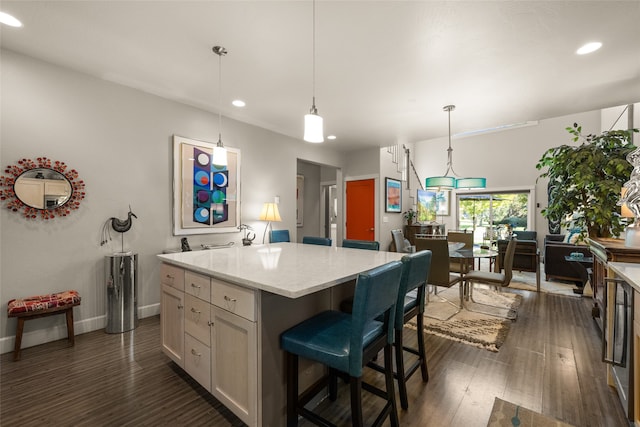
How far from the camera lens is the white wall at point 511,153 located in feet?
24.1

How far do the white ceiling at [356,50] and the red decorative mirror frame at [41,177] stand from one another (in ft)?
Result: 3.32

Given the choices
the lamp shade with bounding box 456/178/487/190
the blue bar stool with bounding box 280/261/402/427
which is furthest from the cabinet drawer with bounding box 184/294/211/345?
the lamp shade with bounding box 456/178/487/190

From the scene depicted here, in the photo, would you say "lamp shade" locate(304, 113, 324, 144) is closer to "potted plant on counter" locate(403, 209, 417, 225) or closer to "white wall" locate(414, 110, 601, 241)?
"potted plant on counter" locate(403, 209, 417, 225)

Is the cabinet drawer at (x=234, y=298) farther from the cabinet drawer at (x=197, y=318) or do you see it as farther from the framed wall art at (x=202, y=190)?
the framed wall art at (x=202, y=190)

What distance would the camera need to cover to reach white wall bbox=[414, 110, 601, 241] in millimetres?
7355

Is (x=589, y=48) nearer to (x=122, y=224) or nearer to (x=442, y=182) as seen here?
(x=442, y=182)

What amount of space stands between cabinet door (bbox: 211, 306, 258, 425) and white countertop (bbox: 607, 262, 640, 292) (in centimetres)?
187

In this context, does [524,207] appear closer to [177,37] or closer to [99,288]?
[177,37]

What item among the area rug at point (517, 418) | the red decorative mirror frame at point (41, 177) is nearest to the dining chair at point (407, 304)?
the area rug at point (517, 418)

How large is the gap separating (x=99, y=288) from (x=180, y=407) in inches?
77.3

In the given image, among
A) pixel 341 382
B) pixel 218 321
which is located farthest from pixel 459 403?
pixel 218 321

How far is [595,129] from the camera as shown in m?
6.96

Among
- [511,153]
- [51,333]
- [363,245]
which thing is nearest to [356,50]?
[363,245]

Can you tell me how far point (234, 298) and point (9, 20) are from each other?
110 inches
